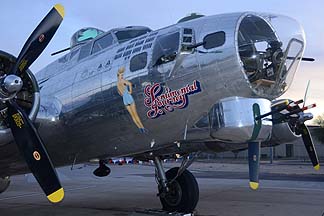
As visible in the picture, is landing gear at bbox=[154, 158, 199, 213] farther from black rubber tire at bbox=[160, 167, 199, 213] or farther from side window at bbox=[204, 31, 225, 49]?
side window at bbox=[204, 31, 225, 49]

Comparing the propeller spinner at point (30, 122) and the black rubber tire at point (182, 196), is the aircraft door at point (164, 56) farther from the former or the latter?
the black rubber tire at point (182, 196)

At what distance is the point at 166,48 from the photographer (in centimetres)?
712

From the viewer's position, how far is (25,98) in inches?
301

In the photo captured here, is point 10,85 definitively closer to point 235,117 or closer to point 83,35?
point 235,117

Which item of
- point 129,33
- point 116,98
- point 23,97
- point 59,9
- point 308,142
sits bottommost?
point 308,142

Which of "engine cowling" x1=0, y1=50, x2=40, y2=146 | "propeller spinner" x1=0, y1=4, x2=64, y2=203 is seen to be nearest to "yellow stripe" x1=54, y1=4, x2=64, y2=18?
"propeller spinner" x1=0, y1=4, x2=64, y2=203

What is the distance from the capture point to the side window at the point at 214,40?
6.62 metres

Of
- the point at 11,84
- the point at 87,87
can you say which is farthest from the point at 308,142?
the point at 11,84

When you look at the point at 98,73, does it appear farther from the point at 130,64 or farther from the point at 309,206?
the point at 309,206

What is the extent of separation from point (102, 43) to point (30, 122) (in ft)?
8.82

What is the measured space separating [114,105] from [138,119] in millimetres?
574

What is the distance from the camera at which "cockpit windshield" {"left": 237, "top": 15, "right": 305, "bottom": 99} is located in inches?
262

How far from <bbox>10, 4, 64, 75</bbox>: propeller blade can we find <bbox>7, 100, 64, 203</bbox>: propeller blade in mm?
649

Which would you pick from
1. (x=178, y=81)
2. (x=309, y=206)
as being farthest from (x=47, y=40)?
(x=309, y=206)
